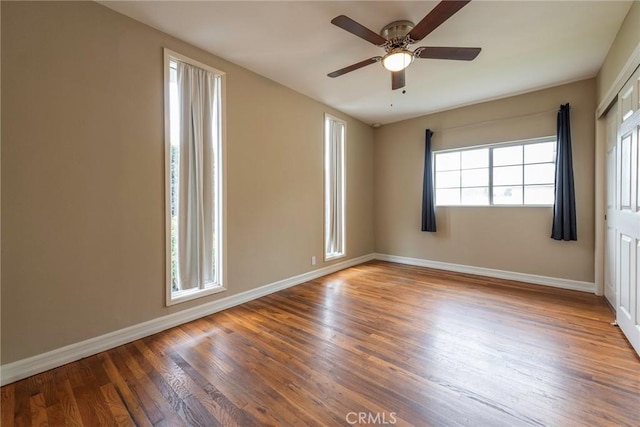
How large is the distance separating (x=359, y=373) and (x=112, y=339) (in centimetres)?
198

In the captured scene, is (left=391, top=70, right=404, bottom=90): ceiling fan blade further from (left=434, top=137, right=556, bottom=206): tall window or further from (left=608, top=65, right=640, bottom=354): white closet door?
(left=434, top=137, right=556, bottom=206): tall window

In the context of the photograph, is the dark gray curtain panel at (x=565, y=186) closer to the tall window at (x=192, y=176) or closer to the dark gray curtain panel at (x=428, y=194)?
the dark gray curtain panel at (x=428, y=194)

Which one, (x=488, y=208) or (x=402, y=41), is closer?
(x=402, y=41)

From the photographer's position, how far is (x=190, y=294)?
269cm

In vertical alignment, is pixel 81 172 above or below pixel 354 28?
below

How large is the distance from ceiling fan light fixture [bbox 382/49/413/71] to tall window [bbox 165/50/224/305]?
1754 mm

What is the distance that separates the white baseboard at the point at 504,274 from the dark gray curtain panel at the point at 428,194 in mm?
652

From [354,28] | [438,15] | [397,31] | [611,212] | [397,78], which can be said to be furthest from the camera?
[611,212]

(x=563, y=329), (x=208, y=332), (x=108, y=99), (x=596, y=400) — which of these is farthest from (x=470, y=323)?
(x=108, y=99)

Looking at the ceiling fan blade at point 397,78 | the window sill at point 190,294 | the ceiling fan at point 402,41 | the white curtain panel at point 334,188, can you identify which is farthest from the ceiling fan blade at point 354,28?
the window sill at point 190,294

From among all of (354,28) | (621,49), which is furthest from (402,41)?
(621,49)

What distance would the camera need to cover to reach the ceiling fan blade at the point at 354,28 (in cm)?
184

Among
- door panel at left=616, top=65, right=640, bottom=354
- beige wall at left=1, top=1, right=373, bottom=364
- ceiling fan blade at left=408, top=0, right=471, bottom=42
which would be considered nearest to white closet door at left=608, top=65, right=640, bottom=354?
door panel at left=616, top=65, right=640, bottom=354

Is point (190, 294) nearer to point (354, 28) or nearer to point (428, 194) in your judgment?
point (354, 28)
